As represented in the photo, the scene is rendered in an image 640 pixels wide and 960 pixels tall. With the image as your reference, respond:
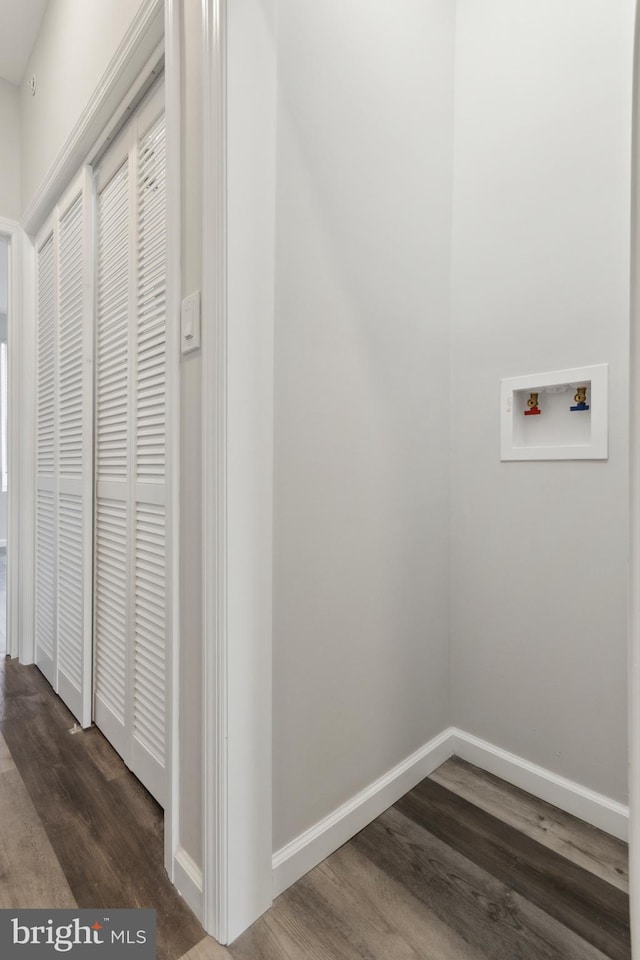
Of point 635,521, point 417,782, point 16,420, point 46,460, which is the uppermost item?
point 16,420

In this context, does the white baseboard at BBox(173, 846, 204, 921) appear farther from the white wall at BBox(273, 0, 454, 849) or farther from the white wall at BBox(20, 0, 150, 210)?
the white wall at BBox(20, 0, 150, 210)

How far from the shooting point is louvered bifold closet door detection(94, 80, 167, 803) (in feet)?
4.51

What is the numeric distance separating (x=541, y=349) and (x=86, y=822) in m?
1.93

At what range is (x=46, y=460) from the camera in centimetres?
226

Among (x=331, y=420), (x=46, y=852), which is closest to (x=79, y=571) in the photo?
(x=46, y=852)

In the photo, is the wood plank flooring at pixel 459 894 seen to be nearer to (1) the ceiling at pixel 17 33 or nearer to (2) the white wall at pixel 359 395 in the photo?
(2) the white wall at pixel 359 395

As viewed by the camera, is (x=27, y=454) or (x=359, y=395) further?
(x=27, y=454)

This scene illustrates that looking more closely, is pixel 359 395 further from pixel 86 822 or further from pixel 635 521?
pixel 86 822

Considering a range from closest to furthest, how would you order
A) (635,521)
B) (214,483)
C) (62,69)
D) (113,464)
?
1. (635,521)
2. (214,483)
3. (113,464)
4. (62,69)

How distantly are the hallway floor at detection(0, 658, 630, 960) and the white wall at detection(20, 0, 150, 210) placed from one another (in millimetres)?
2258

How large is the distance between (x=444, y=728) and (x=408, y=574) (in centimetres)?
62

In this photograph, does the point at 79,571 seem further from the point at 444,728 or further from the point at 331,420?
the point at 444,728

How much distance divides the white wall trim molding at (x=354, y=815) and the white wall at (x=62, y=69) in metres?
2.23

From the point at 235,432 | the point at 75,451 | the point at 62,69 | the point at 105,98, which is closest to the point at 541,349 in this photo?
the point at 235,432
